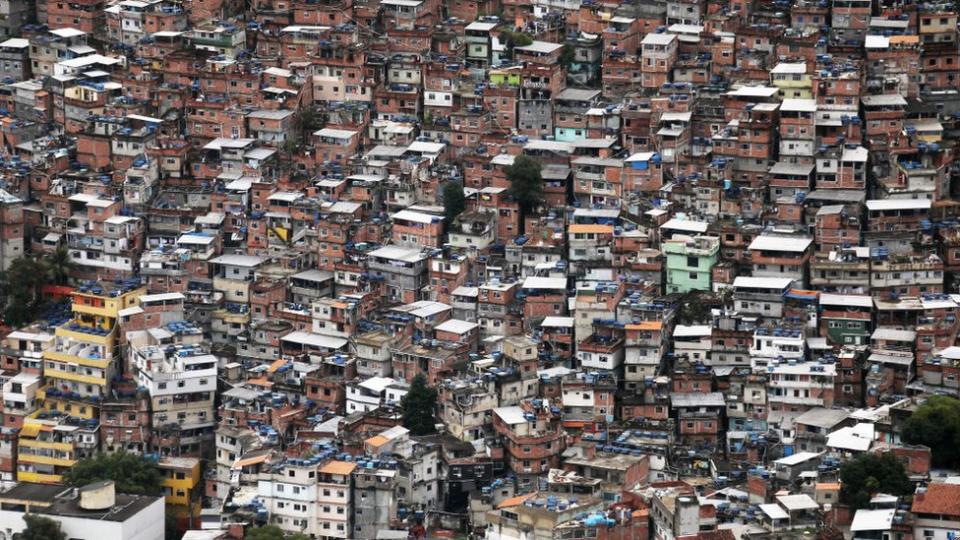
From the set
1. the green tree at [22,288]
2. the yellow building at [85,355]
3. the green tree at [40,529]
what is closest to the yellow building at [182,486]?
the yellow building at [85,355]

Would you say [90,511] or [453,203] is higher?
[453,203]

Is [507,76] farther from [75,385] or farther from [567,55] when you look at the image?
[75,385]

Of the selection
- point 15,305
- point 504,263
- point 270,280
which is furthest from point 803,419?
point 15,305

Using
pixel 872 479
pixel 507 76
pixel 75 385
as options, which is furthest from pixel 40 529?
pixel 507 76

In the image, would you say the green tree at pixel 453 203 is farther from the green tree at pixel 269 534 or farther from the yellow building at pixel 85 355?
the green tree at pixel 269 534

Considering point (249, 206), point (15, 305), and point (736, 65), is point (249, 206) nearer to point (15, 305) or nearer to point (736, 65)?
point (15, 305)

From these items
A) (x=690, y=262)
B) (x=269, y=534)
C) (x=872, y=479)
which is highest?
(x=690, y=262)

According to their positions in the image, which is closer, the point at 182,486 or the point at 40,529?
the point at 40,529
